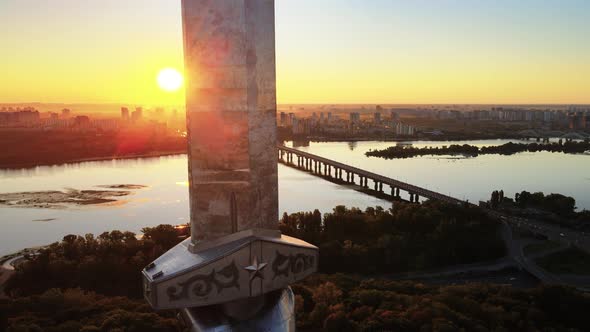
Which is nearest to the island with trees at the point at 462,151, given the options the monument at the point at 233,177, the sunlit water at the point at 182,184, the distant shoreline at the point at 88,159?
the sunlit water at the point at 182,184

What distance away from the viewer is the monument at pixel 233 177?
9.45 ft

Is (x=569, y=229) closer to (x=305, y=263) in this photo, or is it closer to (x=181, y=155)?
(x=305, y=263)

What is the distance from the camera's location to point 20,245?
64.4 ft

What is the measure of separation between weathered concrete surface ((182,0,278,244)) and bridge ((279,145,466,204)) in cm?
2358

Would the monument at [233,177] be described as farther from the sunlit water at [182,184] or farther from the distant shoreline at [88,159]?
the distant shoreline at [88,159]

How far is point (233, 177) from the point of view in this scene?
3055 millimetres

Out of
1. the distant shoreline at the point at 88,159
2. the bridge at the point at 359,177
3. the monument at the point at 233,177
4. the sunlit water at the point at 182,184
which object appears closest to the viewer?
the monument at the point at 233,177

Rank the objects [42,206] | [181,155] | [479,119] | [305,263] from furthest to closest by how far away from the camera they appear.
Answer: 1. [479,119]
2. [181,155]
3. [42,206]
4. [305,263]

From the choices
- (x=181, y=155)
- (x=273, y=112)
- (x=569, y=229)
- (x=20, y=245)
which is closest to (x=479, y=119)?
(x=181, y=155)

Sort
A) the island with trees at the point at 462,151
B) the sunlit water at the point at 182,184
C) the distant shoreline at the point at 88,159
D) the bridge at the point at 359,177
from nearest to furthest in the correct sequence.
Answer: the sunlit water at the point at 182,184 < the bridge at the point at 359,177 < the distant shoreline at the point at 88,159 < the island with trees at the point at 462,151

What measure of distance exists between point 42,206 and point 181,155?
99.1 feet

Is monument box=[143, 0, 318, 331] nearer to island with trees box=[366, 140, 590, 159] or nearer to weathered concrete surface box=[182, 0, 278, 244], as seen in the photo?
weathered concrete surface box=[182, 0, 278, 244]

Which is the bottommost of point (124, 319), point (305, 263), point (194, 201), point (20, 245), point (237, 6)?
point (20, 245)

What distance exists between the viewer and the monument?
2879mm
